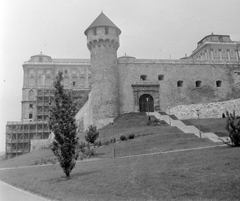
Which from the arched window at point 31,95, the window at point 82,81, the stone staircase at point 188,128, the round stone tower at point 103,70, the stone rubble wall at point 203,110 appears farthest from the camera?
the window at point 82,81

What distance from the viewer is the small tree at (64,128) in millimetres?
14102

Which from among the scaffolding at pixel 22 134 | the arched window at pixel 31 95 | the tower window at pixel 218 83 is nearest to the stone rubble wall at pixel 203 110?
the tower window at pixel 218 83

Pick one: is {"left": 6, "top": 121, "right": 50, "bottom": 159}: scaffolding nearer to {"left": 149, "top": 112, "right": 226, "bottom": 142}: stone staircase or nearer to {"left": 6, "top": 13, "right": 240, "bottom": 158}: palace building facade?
{"left": 6, "top": 13, "right": 240, "bottom": 158}: palace building facade

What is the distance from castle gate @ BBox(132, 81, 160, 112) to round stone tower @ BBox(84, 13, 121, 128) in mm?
3126

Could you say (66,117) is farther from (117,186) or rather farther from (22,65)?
(22,65)

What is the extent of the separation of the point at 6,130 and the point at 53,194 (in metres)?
58.7

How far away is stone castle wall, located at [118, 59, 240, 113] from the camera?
39438 millimetres

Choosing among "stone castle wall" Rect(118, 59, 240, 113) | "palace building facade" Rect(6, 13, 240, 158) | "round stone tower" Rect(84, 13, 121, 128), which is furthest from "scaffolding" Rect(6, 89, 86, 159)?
"round stone tower" Rect(84, 13, 121, 128)

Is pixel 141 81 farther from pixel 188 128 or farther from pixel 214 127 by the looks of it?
pixel 214 127

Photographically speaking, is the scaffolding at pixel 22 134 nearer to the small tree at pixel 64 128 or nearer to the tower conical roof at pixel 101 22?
the tower conical roof at pixel 101 22

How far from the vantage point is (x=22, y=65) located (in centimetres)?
7044

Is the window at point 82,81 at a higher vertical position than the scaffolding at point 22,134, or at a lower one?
higher

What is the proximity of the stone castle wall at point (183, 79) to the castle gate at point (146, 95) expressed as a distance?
0.58 metres

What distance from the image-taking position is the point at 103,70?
36812mm
